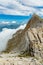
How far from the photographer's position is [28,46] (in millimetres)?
20984

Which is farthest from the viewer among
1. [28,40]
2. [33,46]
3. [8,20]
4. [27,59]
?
[8,20]

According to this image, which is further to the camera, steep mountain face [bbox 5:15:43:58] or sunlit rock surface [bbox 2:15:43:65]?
steep mountain face [bbox 5:15:43:58]

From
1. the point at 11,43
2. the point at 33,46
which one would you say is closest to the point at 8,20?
the point at 11,43

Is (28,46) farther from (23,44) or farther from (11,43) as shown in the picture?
(11,43)

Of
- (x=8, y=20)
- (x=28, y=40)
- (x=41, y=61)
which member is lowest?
(x=41, y=61)

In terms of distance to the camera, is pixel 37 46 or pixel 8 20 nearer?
pixel 37 46

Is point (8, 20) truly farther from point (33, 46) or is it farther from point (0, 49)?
point (33, 46)

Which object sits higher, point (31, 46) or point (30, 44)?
point (30, 44)

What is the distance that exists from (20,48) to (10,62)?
198 inches

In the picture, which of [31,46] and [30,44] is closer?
[31,46]

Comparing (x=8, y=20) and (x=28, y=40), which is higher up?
(x=8, y=20)

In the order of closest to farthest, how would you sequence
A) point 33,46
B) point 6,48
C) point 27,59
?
1. point 27,59
2. point 33,46
3. point 6,48

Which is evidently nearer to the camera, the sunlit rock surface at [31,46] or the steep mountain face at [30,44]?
the sunlit rock surface at [31,46]

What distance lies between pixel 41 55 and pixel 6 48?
669cm
